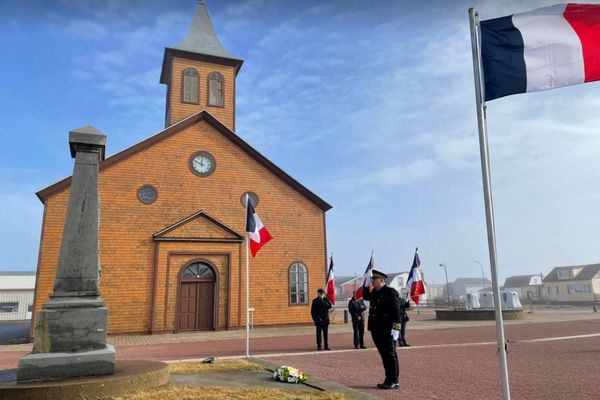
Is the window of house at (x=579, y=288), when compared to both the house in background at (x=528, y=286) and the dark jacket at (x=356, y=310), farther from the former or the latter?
the dark jacket at (x=356, y=310)

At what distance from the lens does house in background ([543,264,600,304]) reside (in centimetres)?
7044

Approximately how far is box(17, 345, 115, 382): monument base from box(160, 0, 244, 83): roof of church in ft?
75.9

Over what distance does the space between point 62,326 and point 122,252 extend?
13994 millimetres

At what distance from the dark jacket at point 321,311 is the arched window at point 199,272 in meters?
8.75

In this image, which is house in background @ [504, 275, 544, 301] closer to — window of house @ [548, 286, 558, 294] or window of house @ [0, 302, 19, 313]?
window of house @ [548, 286, 558, 294]

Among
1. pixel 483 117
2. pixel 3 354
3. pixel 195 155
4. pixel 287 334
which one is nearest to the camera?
pixel 483 117

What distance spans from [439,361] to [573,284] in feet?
254

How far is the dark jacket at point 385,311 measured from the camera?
737cm

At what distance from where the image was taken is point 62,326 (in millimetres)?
6523

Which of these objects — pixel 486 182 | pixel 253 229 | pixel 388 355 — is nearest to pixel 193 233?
pixel 253 229

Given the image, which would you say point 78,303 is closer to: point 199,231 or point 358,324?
point 358,324

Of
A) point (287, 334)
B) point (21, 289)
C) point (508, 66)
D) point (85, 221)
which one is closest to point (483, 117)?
point (508, 66)

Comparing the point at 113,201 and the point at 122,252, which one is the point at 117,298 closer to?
the point at 122,252

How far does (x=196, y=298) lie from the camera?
2106 centimetres
